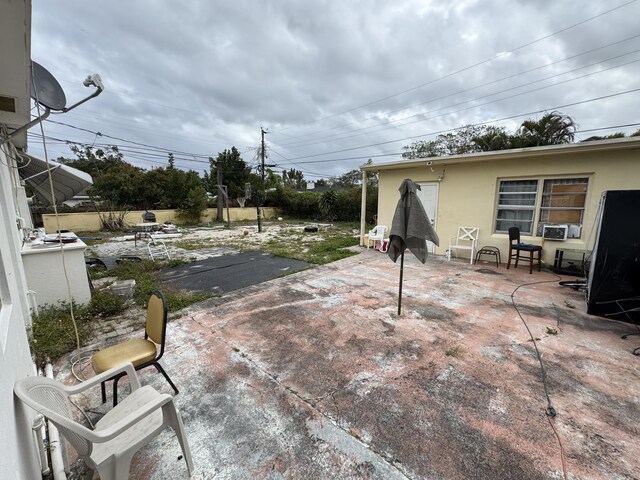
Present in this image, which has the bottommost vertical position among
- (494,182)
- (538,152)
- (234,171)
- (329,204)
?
(329,204)

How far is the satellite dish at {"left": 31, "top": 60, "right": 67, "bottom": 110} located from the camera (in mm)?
1983

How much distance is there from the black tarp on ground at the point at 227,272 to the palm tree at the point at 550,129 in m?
12.2

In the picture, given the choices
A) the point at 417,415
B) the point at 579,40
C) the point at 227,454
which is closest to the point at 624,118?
the point at 579,40

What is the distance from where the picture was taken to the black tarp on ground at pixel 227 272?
5.09 metres

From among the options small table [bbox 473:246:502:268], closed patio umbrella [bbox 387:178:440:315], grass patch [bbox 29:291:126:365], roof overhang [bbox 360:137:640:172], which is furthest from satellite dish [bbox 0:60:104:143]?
small table [bbox 473:246:502:268]

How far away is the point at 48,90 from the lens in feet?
6.79

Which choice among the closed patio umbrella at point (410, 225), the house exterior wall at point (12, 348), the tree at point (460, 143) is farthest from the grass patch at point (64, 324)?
the tree at point (460, 143)

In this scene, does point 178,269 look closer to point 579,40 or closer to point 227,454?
point 227,454

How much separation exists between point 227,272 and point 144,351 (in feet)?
13.0

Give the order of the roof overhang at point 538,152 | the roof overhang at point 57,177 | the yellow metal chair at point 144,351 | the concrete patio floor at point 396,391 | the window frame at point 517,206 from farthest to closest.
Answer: the window frame at point 517,206 → the roof overhang at point 57,177 → the roof overhang at point 538,152 → the yellow metal chair at point 144,351 → the concrete patio floor at point 396,391

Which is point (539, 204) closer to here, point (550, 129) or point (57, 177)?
point (550, 129)

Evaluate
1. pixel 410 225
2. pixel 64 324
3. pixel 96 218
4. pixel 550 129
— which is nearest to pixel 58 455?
pixel 64 324

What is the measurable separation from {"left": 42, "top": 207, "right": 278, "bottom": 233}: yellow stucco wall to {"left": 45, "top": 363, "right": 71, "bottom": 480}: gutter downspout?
1083 centimetres

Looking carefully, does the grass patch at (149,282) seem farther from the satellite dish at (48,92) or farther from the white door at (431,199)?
the white door at (431,199)
